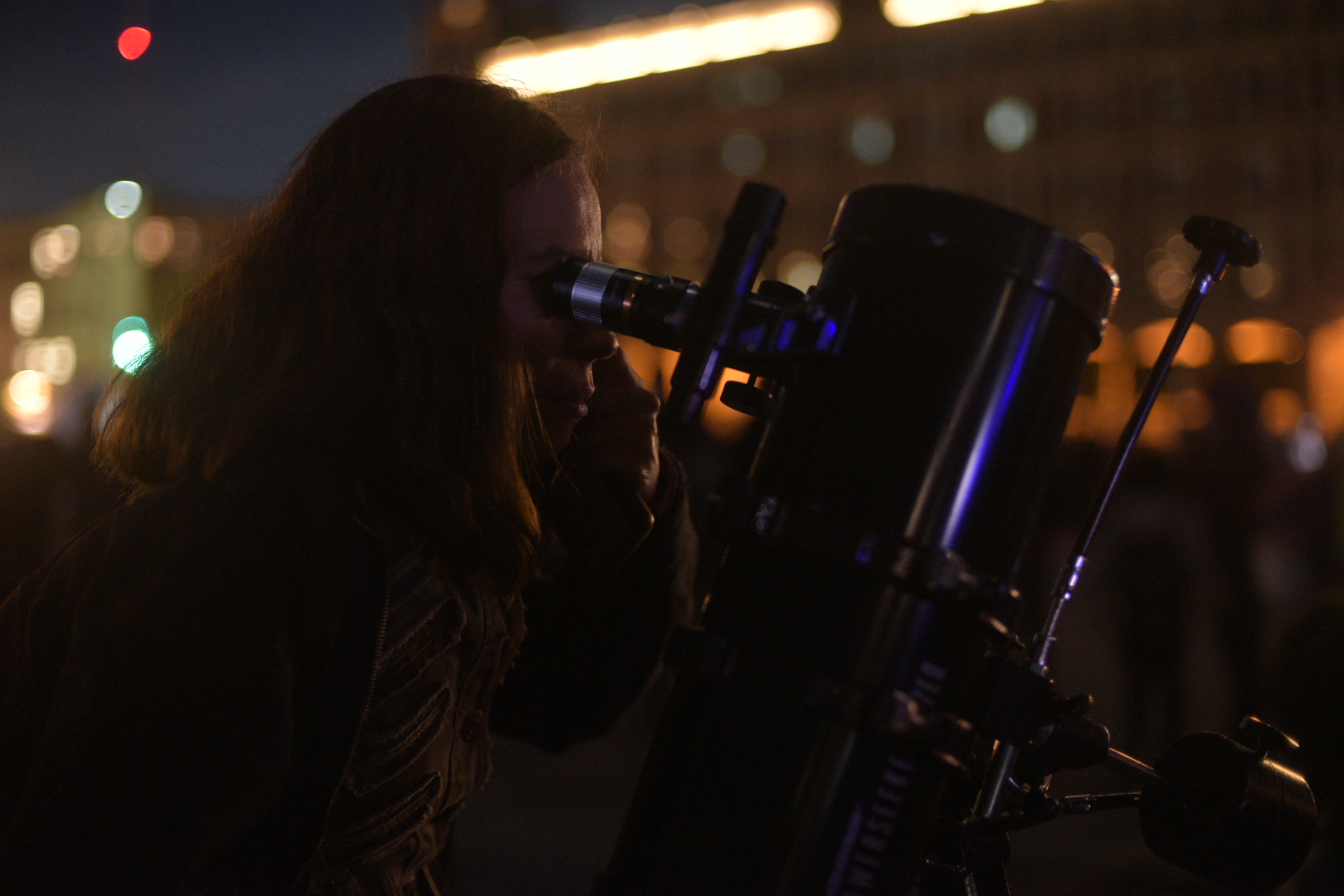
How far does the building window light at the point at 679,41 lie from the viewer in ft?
154

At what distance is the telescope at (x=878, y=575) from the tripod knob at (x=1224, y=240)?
11cm

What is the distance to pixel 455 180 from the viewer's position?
1452mm

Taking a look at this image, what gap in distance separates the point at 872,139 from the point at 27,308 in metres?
43.5

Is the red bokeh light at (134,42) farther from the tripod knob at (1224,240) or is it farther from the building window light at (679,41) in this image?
the building window light at (679,41)

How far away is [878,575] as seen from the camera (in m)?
1.02

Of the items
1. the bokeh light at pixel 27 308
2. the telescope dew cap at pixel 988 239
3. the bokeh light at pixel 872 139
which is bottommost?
the bokeh light at pixel 27 308

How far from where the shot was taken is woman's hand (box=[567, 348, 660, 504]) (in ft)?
5.62

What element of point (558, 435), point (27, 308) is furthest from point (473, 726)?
point (27, 308)

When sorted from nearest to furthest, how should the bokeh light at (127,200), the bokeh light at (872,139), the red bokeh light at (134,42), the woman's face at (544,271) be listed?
the woman's face at (544,271), the red bokeh light at (134,42), the bokeh light at (127,200), the bokeh light at (872,139)

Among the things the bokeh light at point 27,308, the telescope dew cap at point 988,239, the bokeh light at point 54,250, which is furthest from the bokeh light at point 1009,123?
the bokeh light at point 27,308

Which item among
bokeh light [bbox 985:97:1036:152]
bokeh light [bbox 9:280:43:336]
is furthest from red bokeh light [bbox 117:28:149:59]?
bokeh light [bbox 9:280:43:336]

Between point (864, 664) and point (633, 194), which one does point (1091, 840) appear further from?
point (633, 194)

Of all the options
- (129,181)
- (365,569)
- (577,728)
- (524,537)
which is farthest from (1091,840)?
(129,181)

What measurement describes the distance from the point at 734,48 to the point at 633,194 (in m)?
8.18
